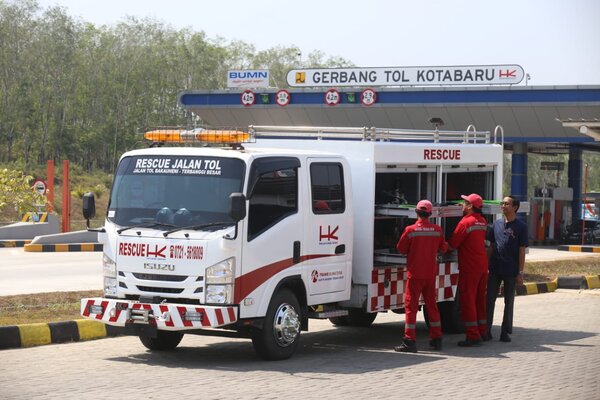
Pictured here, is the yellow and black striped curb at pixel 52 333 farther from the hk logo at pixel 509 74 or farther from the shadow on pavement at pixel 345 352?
the hk logo at pixel 509 74

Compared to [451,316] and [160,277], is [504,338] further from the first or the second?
[160,277]

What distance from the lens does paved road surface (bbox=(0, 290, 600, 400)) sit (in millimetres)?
9594

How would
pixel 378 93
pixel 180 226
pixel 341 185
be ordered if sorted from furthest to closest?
pixel 378 93 → pixel 341 185 → pixel 180 226

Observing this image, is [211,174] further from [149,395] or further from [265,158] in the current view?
[149,395]

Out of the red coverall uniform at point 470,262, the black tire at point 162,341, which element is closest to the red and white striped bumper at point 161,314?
the black tire at point 162,341

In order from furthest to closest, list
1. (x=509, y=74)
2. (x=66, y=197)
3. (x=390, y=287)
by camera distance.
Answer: (x=509, y=74)
(x=66, y=197)
(x=390, y=287)

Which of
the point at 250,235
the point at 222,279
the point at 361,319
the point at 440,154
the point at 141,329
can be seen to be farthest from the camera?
the point at 361,319

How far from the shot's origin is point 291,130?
1334 cm

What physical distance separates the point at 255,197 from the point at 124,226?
1433 millimetres

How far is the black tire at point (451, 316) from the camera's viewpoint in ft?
48.0

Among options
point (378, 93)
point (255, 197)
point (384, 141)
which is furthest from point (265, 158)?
point (378, 93)

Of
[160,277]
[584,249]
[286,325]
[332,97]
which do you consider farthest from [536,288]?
[332,97]

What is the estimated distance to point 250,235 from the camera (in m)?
11.2

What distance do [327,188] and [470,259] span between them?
226cm
